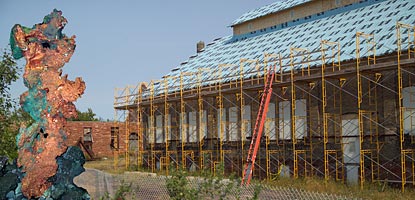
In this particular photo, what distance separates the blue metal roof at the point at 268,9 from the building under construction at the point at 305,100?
0.58 ft

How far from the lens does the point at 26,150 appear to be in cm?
1120

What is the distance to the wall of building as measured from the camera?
31856mm

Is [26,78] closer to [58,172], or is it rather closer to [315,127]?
[58,172]

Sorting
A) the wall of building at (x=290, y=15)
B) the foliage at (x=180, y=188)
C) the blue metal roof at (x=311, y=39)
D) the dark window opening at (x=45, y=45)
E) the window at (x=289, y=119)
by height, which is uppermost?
the wall of building at (x=290, y=15)

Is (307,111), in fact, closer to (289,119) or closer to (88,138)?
(289,119)

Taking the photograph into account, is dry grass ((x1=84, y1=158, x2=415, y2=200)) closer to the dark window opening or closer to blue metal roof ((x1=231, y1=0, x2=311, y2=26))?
the dark window opening

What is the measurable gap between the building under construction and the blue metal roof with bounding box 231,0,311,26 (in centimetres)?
18

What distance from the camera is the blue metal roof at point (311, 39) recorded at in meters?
23.8

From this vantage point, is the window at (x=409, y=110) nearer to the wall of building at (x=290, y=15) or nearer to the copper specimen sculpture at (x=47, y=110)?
the wall of building at (x=290, y=15)

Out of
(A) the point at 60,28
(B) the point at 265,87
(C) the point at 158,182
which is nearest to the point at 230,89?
(B) the point at 265,87

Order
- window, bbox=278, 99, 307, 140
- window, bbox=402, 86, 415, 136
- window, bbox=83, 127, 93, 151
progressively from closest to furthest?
window, bbox=402, 86, 415, 136, window, bbox=278, 99, 307, 140, window, bbox=83, 127, 93, 151

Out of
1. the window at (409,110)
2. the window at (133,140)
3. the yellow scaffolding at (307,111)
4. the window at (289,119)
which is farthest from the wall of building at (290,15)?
the window at (133,140)

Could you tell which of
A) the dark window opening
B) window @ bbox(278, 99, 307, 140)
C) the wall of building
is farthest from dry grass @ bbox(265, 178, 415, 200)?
the wall of building

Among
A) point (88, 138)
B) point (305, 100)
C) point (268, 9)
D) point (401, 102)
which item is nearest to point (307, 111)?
point (305, 100)
